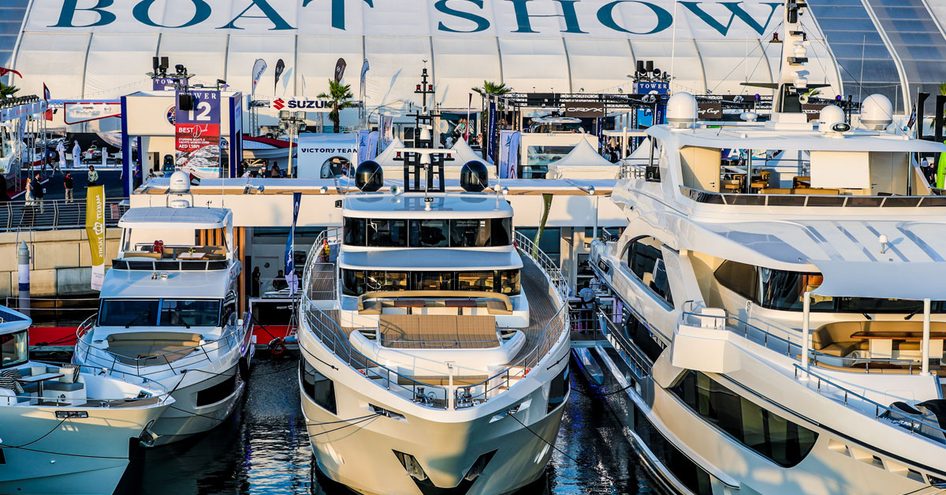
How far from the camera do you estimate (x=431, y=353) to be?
20375mm

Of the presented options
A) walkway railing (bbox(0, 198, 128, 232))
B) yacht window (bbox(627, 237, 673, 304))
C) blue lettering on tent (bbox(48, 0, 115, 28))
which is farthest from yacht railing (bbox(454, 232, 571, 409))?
blue lettering on tent (bbox(48, 0, 115, 28))

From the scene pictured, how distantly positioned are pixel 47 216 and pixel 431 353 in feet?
68.4

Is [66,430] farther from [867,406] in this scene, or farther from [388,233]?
[867,406]

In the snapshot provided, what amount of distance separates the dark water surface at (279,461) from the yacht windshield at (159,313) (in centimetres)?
206

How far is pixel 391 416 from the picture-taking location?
19.2 m

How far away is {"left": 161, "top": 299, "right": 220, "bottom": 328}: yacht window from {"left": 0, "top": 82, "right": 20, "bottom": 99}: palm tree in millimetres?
40325

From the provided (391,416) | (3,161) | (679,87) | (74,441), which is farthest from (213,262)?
(679,87)

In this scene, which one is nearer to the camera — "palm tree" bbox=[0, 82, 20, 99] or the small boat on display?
the small boat on display

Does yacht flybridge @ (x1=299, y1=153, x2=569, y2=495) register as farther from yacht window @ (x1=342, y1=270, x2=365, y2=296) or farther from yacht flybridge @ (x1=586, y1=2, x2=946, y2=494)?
yacht flybridge @ (x1=586, y1=2, x2=946, y2=494)

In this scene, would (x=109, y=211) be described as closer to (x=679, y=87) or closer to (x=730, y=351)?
(x=730, y=351)

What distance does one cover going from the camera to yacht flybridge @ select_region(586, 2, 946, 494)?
17.1 meters

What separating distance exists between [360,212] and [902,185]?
9784mm

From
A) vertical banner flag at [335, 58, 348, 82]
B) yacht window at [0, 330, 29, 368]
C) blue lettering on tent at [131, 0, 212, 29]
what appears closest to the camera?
yacht window at [0, 330, 29, 368]

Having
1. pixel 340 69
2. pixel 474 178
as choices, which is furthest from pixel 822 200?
pixel 340 69
